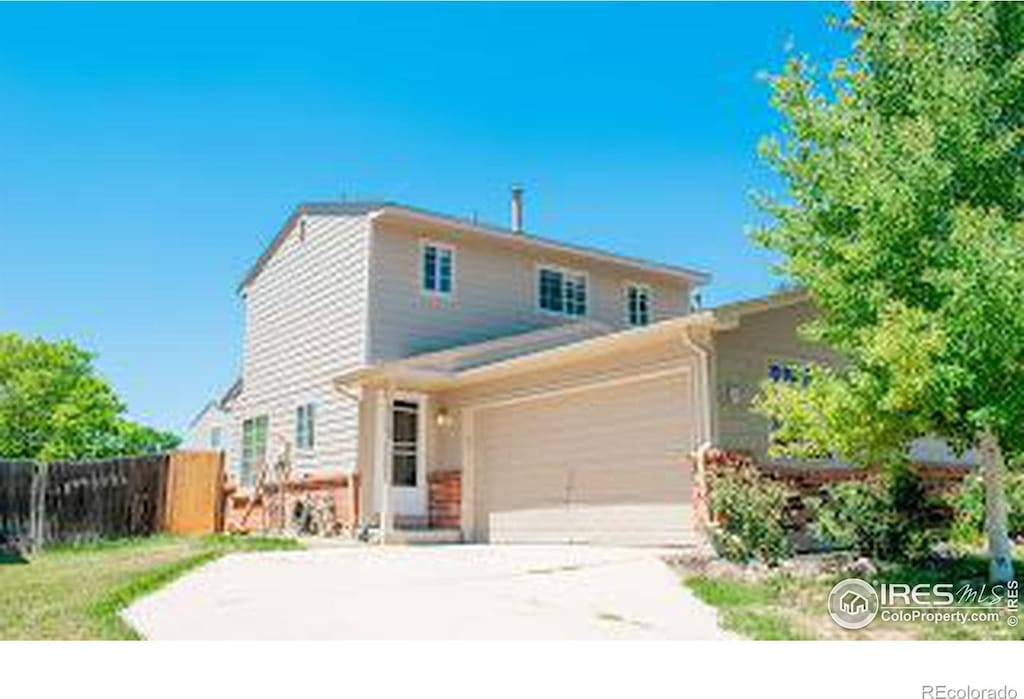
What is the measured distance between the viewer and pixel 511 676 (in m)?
7.19

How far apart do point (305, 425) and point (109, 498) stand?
13.2ft

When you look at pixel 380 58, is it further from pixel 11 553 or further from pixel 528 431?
pixel 11 553

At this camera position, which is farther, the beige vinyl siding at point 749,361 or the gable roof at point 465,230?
the gable roof at point 465,230

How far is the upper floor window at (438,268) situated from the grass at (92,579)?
6119 mm

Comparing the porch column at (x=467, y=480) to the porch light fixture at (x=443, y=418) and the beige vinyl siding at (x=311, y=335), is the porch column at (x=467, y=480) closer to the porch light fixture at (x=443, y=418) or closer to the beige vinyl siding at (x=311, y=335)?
the porch light fixture at (x=443, y=418)

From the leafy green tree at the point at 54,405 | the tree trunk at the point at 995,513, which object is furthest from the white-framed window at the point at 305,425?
the leafy green tree at the point at 54,405

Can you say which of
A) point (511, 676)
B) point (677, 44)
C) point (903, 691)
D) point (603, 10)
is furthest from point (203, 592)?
point (677, 44)

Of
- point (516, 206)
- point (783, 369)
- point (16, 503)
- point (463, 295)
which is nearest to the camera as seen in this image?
point (783, 369)

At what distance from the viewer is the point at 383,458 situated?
18.6 meters

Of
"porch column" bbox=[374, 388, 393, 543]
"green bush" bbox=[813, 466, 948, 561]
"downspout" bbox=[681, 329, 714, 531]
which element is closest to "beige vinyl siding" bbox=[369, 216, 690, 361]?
"porch column" bbox=[374, 388, 393, 543]

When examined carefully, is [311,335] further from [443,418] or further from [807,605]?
[807,605]

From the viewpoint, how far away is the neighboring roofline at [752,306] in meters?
14.0

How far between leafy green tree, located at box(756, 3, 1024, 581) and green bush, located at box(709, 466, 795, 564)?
135cm

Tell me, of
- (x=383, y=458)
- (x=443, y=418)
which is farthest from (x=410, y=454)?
(x=383, y=458)
